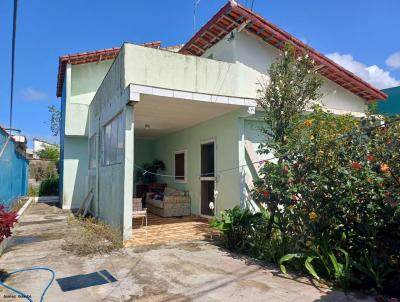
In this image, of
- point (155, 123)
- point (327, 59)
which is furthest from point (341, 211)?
point (155, 123)

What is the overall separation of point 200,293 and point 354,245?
2.64 m

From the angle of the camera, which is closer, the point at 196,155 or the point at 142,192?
the point at 196,155

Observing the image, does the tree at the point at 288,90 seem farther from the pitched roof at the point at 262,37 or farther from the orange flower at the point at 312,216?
the orange flower at the point at 312,216

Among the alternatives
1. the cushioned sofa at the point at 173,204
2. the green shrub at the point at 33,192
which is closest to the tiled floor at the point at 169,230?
the cushioned sofa at the point at 173,204

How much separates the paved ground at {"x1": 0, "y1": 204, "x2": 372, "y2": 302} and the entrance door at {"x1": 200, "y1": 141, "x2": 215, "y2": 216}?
3142 millimetres

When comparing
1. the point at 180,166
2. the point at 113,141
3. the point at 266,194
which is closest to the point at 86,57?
the point at 180,166

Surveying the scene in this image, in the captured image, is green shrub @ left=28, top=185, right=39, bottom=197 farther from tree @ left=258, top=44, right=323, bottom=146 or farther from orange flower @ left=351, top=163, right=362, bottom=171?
orange flower @ left=351, top=163, right=362, bottom=171

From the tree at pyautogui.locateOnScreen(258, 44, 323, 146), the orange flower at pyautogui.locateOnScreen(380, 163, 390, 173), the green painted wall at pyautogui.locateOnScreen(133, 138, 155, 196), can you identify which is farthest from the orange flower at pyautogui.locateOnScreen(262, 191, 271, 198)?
the green painted wall at pyautogui.locateOnScreen(133, 138, 155, 196)

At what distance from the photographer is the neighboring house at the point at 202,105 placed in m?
7.83

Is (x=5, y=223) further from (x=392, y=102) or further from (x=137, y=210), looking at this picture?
(x=392, y=102)

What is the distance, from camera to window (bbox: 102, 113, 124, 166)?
327 inches

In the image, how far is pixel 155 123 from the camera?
1165 cm

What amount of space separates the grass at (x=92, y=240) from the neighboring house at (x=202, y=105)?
29 centimetres

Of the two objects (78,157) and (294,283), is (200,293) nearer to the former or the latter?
(294,283)
